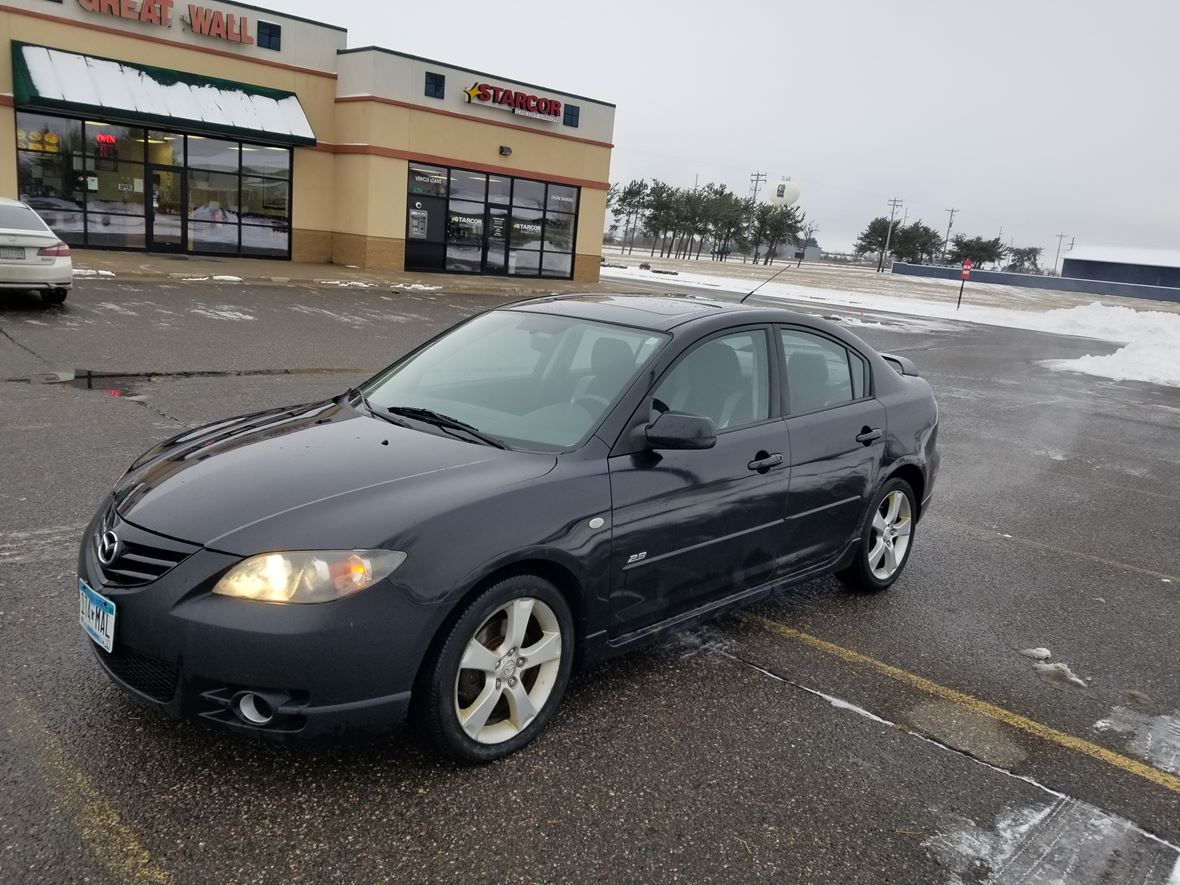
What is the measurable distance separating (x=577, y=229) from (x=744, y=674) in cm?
2820

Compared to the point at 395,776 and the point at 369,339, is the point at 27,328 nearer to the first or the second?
the point at 369,339

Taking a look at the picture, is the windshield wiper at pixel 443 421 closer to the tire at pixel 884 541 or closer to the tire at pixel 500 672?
the tire at pixel 500 672

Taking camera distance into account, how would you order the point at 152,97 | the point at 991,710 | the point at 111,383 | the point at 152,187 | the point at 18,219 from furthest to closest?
1. the point at 152,187
2. the point at 152,97
3. the point at 18,219
4. the point at 111,383
5. the point at 991,710

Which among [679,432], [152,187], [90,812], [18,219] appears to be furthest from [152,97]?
[90,812]

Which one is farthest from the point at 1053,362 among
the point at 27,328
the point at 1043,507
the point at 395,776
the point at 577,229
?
the point at 395,776

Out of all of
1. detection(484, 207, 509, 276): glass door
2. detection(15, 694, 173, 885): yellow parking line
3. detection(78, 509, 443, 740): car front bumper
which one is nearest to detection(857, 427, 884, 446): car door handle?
detection(78, 509, 443, 740): car front bumper

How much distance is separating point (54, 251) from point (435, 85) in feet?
50.0

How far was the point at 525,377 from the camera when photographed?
13.8 ft

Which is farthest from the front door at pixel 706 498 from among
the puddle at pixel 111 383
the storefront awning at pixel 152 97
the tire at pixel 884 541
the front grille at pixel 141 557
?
the storefront awning at pixel 152 97

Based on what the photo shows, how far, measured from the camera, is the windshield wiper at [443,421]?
3.73 meters

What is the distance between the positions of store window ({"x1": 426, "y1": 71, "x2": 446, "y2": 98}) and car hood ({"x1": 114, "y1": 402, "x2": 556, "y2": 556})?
24.7m

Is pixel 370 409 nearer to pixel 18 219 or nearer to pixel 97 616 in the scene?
pixel 97 616

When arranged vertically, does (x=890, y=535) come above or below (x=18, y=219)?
below

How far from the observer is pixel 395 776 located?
3.16 m
